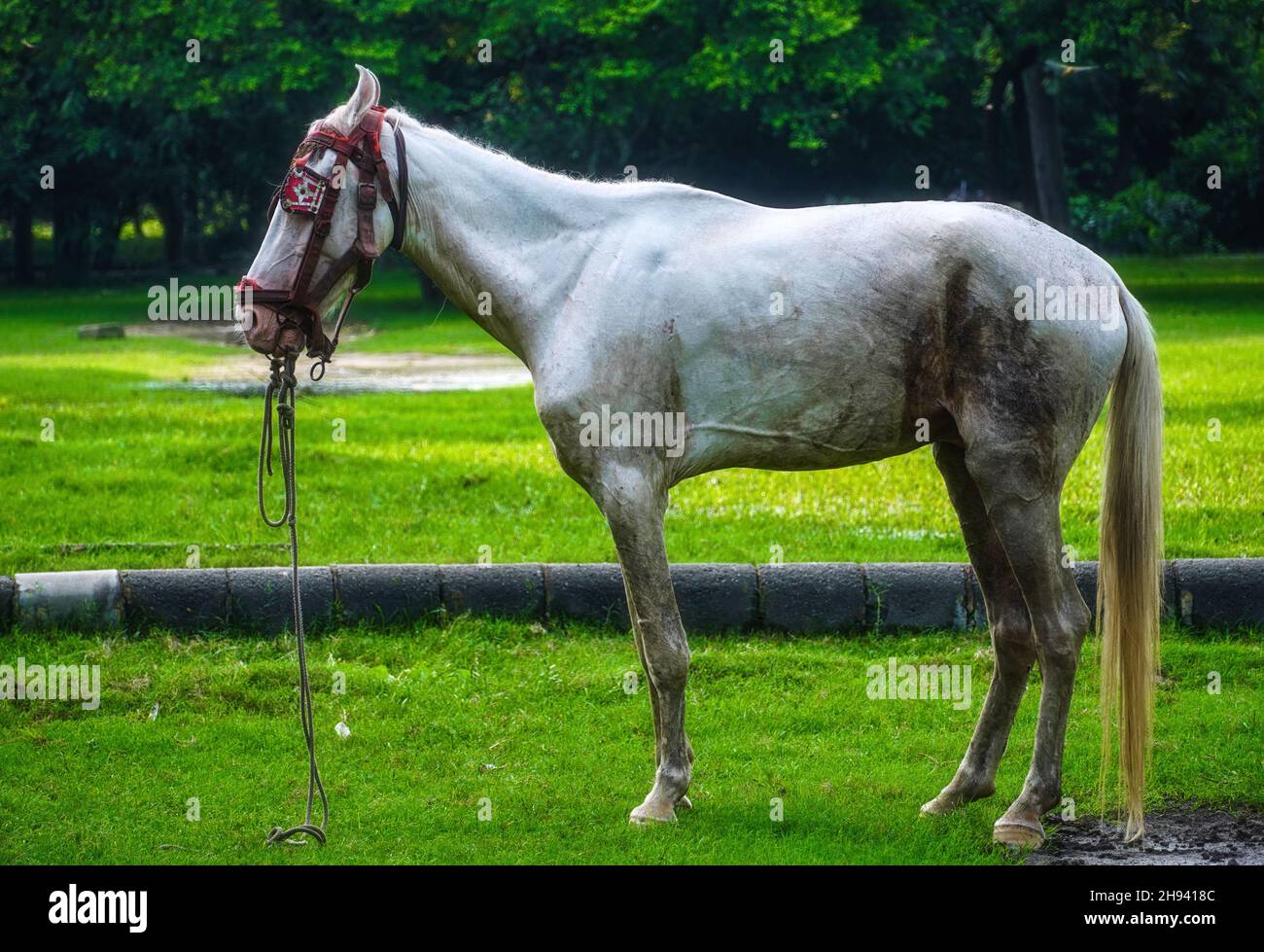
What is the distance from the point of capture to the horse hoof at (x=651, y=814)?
5512mm

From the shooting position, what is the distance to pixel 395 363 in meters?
19.4

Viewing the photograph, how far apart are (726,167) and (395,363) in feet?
56.1

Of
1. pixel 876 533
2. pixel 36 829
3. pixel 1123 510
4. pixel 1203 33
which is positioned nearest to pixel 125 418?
pixel 876 533

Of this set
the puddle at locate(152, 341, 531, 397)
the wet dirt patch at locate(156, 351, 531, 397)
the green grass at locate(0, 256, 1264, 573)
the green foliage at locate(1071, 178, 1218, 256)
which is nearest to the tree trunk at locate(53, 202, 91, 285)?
the wet dirt patch at locate(156, 351, 531, 397)

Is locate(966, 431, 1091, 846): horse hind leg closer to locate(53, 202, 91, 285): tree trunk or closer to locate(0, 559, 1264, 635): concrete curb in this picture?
locate(0, 559, 1264, 635): concrete curb

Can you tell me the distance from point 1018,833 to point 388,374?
13616mm

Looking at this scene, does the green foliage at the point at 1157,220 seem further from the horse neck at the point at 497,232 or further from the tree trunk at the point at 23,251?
the horse neck at the point at 497,232

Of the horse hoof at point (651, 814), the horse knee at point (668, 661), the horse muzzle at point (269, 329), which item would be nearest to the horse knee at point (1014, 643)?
the horse knee at point (668, 661)

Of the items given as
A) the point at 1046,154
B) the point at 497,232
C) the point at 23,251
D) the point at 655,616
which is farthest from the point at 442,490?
the point at 23,251

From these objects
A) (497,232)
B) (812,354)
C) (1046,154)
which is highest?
(1046,154)

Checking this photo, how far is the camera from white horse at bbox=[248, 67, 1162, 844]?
524 centimetres

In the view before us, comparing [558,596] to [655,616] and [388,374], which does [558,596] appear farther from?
[388,374]

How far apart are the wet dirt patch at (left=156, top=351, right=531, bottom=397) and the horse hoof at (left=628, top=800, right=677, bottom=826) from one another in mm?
10742

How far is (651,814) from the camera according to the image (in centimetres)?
553
